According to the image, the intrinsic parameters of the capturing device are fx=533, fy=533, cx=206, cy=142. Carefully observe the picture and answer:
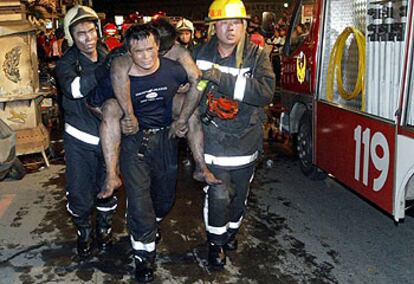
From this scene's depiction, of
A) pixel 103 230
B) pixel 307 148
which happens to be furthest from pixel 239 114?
pixel 307 148

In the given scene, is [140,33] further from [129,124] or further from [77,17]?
[77,17]

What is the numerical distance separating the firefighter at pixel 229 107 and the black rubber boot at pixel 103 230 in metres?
0.86

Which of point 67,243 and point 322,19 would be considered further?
point 322,19

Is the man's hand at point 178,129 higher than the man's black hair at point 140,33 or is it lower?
lower

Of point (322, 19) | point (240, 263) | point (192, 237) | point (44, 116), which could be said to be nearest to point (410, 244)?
point (240, 263)

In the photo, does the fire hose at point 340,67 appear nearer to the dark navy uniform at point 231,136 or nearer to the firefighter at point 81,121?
the dark navy uniform at point 231,136

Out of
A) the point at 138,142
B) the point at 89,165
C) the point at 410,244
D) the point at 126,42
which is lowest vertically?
the point at 410,244

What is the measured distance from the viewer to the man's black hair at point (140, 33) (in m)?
3.34

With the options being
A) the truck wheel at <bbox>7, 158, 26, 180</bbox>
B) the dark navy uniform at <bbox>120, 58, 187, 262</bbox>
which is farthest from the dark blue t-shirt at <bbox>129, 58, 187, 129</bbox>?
the truck wheel at <bbox>7, 158, 26, 180</bbox>

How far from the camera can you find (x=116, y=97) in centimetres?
345

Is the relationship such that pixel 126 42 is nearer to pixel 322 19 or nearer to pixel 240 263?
pixel 240 263

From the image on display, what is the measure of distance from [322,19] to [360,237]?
227 centimetres

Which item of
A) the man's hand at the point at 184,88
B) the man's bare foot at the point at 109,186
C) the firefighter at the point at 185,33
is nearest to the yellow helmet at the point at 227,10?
the man's hand at the point at 184,88

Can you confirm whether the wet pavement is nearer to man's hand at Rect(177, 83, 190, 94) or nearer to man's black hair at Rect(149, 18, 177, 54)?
man's hand at Rect(177, 83, 190, 94)
